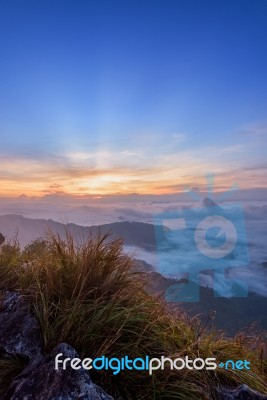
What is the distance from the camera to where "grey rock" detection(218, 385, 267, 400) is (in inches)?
149

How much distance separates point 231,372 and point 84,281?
7.24 ft

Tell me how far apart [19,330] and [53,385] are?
1.27m

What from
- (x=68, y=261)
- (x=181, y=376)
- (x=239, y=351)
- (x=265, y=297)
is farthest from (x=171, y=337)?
(x=265, y=297)

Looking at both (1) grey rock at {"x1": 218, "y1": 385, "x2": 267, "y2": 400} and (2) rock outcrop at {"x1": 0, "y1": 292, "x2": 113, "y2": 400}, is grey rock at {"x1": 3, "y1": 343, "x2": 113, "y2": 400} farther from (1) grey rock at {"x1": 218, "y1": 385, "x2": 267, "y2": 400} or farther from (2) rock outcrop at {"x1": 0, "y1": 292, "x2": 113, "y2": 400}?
(1) grey rock at {"x1": 218, "y1": 385, "x2": 267, "y2": 400}

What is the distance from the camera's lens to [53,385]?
3168 millimetres

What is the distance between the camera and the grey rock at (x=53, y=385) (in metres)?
3.10

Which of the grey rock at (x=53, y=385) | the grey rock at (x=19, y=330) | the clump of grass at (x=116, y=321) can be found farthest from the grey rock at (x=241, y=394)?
the grey rock at (x=19, y=330)

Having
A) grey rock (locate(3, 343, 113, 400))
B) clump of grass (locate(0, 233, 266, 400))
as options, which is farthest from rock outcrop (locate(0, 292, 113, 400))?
clump of grass (locate(0, 233, 266, 400))

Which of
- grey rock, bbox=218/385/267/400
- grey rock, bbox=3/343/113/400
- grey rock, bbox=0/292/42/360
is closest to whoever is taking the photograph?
grey rock, bbox=3/343/113/400

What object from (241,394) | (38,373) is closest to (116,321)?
(38,373)

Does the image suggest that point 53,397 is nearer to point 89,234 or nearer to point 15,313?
point 15,313

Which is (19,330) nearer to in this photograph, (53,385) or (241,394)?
(53,385)

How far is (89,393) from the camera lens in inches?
122

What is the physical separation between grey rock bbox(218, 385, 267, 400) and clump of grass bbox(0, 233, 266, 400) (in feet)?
0.37
